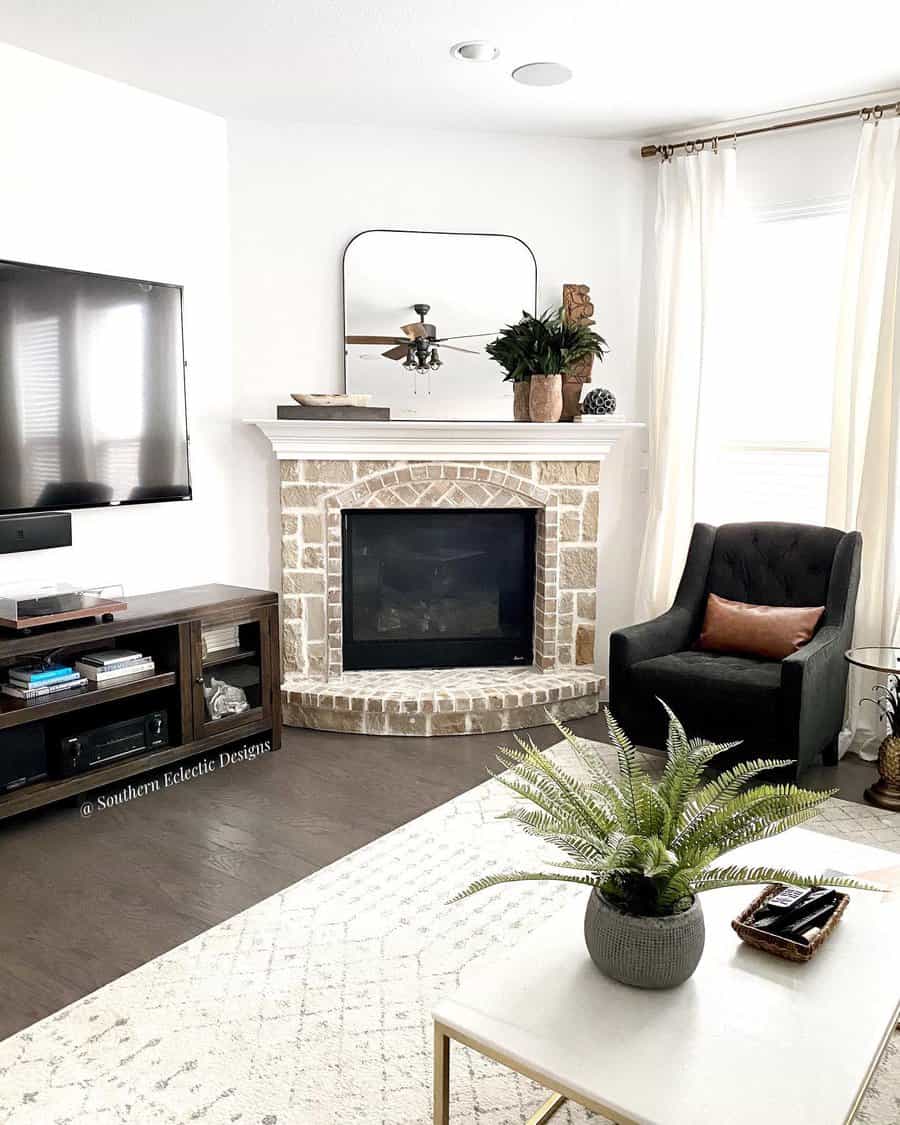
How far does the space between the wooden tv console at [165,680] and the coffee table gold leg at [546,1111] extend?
210cm

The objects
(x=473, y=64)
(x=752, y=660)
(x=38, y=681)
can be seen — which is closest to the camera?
(x=38, y=681)

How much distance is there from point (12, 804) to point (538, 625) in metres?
2.52

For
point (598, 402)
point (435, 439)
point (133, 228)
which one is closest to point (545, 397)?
point (598, 402)

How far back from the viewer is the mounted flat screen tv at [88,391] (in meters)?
3.46

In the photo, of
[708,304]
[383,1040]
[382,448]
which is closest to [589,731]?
[382,448]

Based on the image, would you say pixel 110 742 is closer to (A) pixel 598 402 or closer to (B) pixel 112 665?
(B) pixel 112 665

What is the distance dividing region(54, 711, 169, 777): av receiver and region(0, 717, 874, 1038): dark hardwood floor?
18 cm

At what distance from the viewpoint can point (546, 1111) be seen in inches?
75.3

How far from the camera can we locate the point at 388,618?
473 centimetres

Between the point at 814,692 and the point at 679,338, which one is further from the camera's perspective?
the point at 679,338

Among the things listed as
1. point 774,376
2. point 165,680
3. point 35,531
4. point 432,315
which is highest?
point 432,315

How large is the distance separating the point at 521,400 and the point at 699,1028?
328 cm

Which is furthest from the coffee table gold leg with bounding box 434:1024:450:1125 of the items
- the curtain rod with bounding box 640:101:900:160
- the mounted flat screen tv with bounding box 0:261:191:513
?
the curtain rod with bounding box 640:101:900:160

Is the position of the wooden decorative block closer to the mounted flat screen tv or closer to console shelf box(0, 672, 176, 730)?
the mounted flat screen tv
